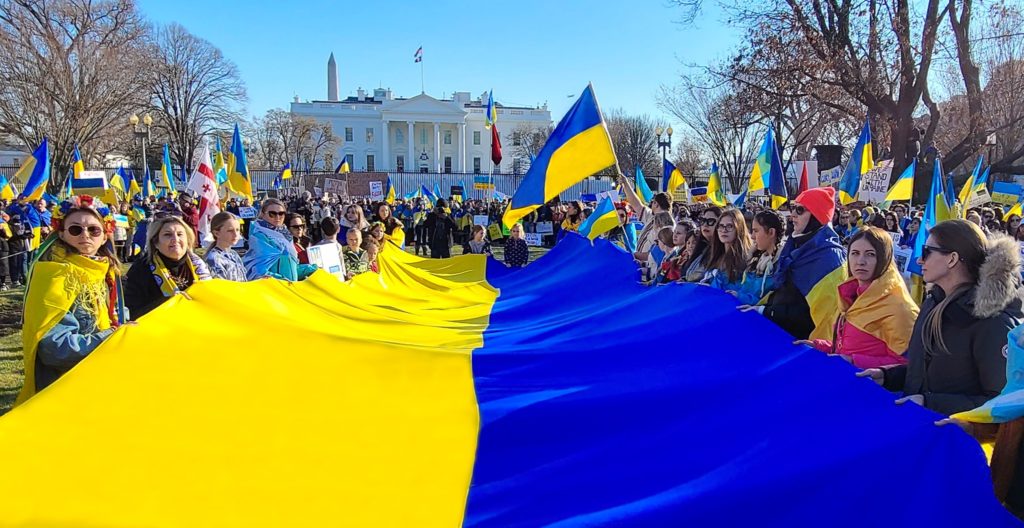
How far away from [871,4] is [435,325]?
20185 mm

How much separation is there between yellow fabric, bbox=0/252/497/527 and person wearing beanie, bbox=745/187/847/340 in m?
2.42

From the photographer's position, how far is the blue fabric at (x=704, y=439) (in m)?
2.58

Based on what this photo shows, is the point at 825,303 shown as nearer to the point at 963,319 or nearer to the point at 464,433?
the point at 963,319

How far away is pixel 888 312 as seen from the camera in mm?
3773

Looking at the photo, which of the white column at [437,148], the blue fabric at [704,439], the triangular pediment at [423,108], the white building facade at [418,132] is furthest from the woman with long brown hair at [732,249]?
the triangular pediment at [423,108]

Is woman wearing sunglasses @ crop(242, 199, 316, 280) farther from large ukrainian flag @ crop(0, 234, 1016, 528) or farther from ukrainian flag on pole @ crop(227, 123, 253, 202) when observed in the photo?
ukrainian flag on pole @ crop(227, 123, 253, 202)

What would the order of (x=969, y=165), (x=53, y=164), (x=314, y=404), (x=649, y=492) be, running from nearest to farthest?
(x=649, y=492), (x=314, y=404), (x=53, y=164), (x=969, y=165)

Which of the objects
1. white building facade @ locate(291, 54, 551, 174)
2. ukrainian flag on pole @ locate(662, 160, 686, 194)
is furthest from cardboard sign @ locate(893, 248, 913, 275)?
white building facade @ locate(291, 54, 551, 174)

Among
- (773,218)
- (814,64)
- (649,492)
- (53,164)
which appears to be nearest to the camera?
(649,492)

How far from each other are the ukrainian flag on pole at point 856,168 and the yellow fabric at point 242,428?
32.6ft

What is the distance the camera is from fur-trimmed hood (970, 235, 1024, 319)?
2.86m

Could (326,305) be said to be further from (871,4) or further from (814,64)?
(871,4)

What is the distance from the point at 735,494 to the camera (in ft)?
8.87

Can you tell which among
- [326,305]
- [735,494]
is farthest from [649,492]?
[326,305]
